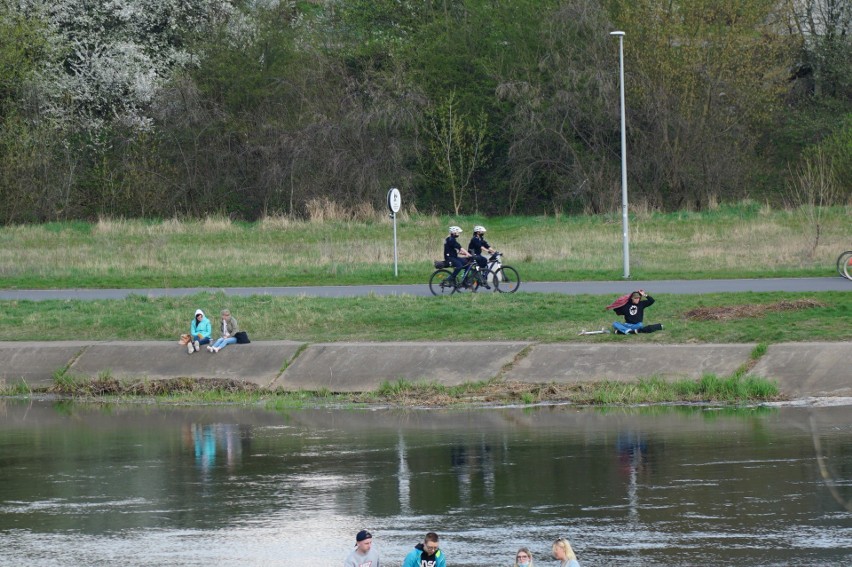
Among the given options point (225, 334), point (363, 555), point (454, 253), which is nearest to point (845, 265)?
point (454, 253)

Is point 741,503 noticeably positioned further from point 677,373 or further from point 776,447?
point 677,373

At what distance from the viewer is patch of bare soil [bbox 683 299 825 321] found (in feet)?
80.0

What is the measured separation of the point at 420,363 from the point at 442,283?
7605 mm

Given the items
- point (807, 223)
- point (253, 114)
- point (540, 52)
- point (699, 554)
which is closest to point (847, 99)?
point (540, 52)

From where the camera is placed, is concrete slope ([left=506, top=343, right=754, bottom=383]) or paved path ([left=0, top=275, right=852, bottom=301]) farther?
paved path ([left=0, top=275, right=852, bottom=301])

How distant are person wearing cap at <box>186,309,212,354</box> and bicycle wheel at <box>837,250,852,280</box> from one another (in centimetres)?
1568

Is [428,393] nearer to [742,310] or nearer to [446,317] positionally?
[446,317]

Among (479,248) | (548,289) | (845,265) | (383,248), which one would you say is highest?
(479,248)

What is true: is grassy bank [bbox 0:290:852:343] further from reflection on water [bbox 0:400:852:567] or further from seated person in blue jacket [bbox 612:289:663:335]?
reflection on water [bbox 0:400:852:567]

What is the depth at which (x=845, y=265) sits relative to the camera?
31719mm

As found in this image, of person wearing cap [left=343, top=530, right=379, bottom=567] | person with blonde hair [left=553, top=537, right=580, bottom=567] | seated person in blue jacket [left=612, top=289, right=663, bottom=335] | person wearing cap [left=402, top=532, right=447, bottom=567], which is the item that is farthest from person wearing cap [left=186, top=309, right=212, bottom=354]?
person with blonde hair [left=553, top=537, right=580, bottom=567]

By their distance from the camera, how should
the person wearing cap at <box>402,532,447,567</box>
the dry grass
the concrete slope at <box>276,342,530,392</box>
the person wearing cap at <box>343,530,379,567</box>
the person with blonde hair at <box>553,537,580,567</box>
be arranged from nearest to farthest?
the person with blonde hair at <box>553,537,580,567</box>, the person wearing cap at <box>402,532,447,567</box>, the person wearing cap at <box>343,530,379,567</box>, the concrete slope at <box>276,342,530,392</box>, the dry grass

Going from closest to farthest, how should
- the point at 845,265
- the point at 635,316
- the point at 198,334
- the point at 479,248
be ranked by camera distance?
1. the point at 635,316
2. the point at 198,334
3. the point at 479,248
4. the point at 845,265

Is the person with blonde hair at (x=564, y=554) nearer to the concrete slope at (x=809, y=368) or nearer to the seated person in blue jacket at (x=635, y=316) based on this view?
the concrete slope at (x=809, y=368)
